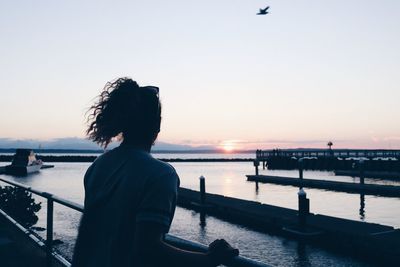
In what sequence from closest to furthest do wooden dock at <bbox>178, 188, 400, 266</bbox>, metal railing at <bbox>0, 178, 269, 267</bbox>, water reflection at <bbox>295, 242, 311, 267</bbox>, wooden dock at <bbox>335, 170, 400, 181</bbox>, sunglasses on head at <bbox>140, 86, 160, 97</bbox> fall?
1. metal railing at <bbox>0, 178, 269, 267</bbox>
2. sunglasses on head at <bbox>140, 86, 160, 97</bbox>
3. water reflection at <bbox>295, 242, 311, 267</bbox>
4. wooden dock at <bbox>178, 188, 400, 266</bbox>
5. wooden dock at <bbox>335, 170, 400, 181</bbox>

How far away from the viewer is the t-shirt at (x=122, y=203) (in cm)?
177

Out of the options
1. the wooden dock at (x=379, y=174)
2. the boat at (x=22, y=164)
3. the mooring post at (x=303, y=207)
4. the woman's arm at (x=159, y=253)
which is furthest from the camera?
the boat at (x=22, y=164)

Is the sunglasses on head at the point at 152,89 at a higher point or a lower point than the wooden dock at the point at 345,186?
higher

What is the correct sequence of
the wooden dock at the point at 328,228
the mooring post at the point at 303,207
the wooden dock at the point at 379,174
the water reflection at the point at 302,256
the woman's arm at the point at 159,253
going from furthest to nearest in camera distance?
1. the wooden dock at the point at 379,174
2. the mooring post at the point at 303,207
3. the wooden dock at the point at 328,228
4. the water reflection at the point at 302,256
5. the woman's arm at the point at 159,253

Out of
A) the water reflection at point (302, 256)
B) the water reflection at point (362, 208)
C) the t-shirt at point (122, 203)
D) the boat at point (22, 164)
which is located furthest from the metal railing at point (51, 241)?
the boat at point (22, 164)

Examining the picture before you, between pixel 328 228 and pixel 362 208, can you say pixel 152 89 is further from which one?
pixel 362 208

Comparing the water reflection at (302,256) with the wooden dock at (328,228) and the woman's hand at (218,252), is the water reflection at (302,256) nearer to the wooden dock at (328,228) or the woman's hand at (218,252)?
the wooden dock at (328,228)

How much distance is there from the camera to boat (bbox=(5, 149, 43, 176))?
48.6 m

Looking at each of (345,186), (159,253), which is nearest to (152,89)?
(159,253)

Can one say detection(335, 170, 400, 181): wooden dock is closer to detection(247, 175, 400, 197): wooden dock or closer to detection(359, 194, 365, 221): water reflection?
detection(247, 175, 400, 197): wooden dock

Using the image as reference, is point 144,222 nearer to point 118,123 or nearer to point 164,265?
point 164,265

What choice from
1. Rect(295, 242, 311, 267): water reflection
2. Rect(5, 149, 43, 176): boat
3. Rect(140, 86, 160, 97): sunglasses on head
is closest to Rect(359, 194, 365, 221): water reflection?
Rect(295, 242, 311, 267): water reflection

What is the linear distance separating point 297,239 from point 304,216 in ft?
2.24

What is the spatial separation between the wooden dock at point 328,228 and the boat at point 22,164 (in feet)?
117
